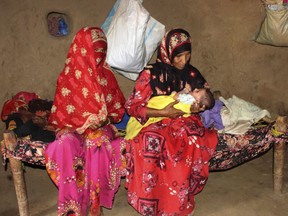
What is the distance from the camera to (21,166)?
11.4ft

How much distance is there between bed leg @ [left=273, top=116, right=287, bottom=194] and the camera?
3633mm

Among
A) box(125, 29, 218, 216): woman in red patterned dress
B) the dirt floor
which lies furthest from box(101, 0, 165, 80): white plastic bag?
the dirt floor

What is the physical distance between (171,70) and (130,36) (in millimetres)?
636

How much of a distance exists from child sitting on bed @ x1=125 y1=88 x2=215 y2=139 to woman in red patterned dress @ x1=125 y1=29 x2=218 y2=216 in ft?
0.18

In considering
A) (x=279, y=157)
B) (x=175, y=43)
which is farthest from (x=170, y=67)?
(x=279, y=157)

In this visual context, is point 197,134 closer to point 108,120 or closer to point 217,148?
point 217,148

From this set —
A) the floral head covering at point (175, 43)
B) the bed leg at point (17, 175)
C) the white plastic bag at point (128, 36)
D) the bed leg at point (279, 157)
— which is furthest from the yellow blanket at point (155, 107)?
the bed leg at point (17, 175)

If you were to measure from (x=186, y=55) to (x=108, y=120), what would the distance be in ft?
3.11

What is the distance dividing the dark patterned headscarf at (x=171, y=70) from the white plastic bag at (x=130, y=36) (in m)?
0.44

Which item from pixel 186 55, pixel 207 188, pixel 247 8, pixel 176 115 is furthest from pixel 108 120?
pixel 247 8

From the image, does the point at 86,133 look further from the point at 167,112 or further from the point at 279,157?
the point at 279,157

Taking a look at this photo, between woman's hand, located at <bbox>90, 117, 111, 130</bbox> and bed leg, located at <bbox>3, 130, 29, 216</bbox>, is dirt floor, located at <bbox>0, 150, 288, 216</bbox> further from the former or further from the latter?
woman's hand, located at <bbox>90, 117, 111, 130</bbox>

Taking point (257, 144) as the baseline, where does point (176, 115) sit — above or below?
above

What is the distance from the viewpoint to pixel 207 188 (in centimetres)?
410
